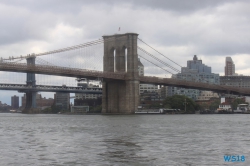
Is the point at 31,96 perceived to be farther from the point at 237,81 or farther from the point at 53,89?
the point at 237,81

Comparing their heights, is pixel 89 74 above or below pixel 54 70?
below

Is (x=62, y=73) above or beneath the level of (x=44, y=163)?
above

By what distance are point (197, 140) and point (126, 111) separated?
188 ft

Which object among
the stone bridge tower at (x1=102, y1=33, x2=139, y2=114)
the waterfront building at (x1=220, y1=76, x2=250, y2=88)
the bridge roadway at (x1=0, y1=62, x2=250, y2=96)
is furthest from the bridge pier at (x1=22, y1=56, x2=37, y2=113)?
the waterfront building at (x1=220, y1=76, x2=250, y2=88)

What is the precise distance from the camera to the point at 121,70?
8281 centimetres

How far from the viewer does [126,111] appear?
3169 inches

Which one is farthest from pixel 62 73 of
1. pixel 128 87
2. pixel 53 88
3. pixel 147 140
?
pixel 147 140

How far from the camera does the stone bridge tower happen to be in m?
79.8

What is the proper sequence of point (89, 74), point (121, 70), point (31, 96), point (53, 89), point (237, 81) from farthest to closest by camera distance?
point (237, 81)
point (31, 96)
point (53, 89)
point (121, 70)
point (89, 74)

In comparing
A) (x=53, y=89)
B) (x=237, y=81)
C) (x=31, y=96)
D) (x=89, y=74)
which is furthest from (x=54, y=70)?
(x=237, y=81)

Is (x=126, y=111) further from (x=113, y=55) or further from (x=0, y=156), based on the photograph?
(x=0, y=156)

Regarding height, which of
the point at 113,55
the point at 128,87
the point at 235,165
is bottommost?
the point at 235,165

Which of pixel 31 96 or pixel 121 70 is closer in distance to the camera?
pixel 121 70

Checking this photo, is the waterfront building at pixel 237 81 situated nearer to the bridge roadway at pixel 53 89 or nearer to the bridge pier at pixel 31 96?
the bridge pier at pixel 31 96
